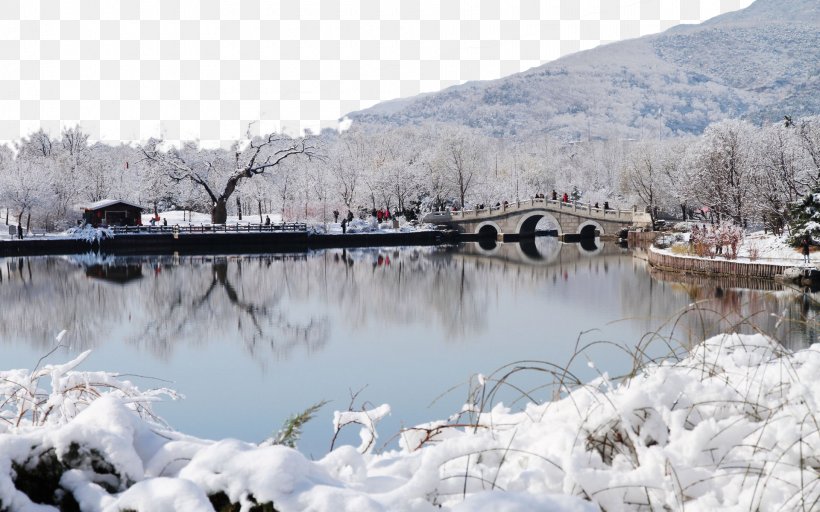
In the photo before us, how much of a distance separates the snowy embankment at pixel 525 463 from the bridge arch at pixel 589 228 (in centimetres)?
5583

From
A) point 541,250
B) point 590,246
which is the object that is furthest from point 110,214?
point 590,246

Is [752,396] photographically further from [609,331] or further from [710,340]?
[609,331]

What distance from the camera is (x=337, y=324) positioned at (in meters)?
20.7

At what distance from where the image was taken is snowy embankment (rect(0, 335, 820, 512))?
7.11 feet

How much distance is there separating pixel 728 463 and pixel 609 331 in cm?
1550

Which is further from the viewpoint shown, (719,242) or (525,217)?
(525,217)

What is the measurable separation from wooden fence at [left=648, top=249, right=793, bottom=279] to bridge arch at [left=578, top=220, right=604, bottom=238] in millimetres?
26612

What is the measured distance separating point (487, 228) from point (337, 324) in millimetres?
41974

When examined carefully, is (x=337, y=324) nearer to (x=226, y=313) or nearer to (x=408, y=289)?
(x=226, y=313)

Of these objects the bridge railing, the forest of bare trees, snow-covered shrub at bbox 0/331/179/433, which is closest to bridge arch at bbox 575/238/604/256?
the bridge railing

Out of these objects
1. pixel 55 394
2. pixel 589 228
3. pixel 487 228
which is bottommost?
pixel 589 228

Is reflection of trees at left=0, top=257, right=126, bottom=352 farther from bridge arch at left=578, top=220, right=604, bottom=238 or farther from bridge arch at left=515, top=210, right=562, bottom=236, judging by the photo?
bridge arch at left=578, top=220, right=604, bottom=238

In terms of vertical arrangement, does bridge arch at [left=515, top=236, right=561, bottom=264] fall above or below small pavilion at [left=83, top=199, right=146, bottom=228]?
below

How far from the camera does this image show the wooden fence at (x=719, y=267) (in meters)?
24.9
